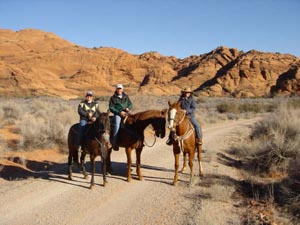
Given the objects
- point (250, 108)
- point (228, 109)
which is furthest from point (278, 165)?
point (250, 108)

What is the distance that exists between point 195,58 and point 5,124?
118982mm

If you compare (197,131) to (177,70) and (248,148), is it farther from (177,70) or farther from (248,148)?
(177,70)

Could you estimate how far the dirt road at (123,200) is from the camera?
24.4ft

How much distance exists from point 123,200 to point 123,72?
101m

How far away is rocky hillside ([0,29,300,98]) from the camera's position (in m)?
77.9

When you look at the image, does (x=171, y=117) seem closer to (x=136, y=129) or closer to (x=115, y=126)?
(x=136, y=129)

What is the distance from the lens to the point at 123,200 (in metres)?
8.59

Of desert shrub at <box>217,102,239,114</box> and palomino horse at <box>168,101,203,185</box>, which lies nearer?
palomino horse at <box>168,101,203,185</box>

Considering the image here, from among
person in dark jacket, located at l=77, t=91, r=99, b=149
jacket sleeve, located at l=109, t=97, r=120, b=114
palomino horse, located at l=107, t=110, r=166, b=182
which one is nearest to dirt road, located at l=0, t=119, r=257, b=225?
palomino horse, located at l=107, t=110, r=166, b=182

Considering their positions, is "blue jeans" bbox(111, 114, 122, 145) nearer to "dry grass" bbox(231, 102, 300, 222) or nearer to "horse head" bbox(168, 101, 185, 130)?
"horse head" bbox(168, 101, 185, 130)

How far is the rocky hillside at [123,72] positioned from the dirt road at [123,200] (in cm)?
5891

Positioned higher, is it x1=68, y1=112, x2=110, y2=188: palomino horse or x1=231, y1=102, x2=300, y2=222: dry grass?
x1=68, y1=112, x2=110, y2=188: palomino horse

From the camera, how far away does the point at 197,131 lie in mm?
10398

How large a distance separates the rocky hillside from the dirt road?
193 feet
